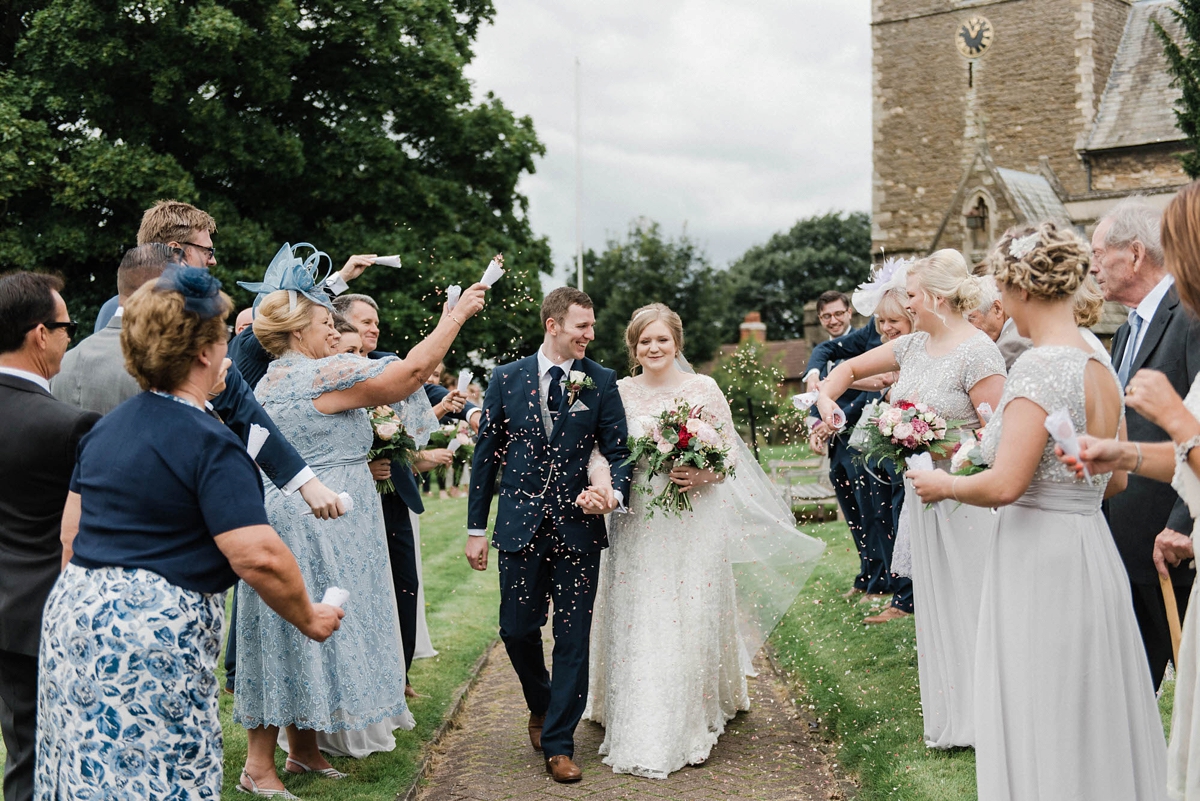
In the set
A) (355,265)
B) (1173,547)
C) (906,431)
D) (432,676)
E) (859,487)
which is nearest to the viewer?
(1173,547)

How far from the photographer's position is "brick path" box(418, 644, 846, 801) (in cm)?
572

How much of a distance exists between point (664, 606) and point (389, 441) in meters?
2.21

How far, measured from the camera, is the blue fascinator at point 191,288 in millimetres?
3309

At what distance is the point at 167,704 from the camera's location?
3.21m

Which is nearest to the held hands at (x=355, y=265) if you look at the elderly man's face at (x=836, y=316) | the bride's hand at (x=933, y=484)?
the bride's hand at (x=933, y=484)

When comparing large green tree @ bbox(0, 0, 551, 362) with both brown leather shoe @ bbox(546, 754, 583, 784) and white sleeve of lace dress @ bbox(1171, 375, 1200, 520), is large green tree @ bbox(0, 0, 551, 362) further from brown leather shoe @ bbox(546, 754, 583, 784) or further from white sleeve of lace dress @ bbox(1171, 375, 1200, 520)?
white sleeve of lace dress @ bbox(1171, 375, 1200, 520)

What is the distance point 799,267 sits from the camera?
68.2 m

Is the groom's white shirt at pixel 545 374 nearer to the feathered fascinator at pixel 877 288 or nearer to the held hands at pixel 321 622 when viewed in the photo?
the feathered fascinator at pixel 877 288

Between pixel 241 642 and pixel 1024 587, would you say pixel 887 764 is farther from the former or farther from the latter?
pixel 241 642

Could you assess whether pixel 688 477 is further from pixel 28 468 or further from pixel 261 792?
pixel 28 468

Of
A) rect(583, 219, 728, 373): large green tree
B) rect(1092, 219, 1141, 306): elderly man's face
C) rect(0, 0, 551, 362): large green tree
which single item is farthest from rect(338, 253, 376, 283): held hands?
rect(583, 219, 728, 373): large green tree

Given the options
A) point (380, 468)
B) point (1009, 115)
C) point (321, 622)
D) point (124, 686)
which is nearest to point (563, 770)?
point (380, 468)

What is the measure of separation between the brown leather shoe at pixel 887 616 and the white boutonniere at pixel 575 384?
166 inches

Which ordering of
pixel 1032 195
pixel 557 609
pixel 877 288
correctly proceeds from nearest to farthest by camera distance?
pixel 557 609 < pixel 877 288 < pixel 1032 195
